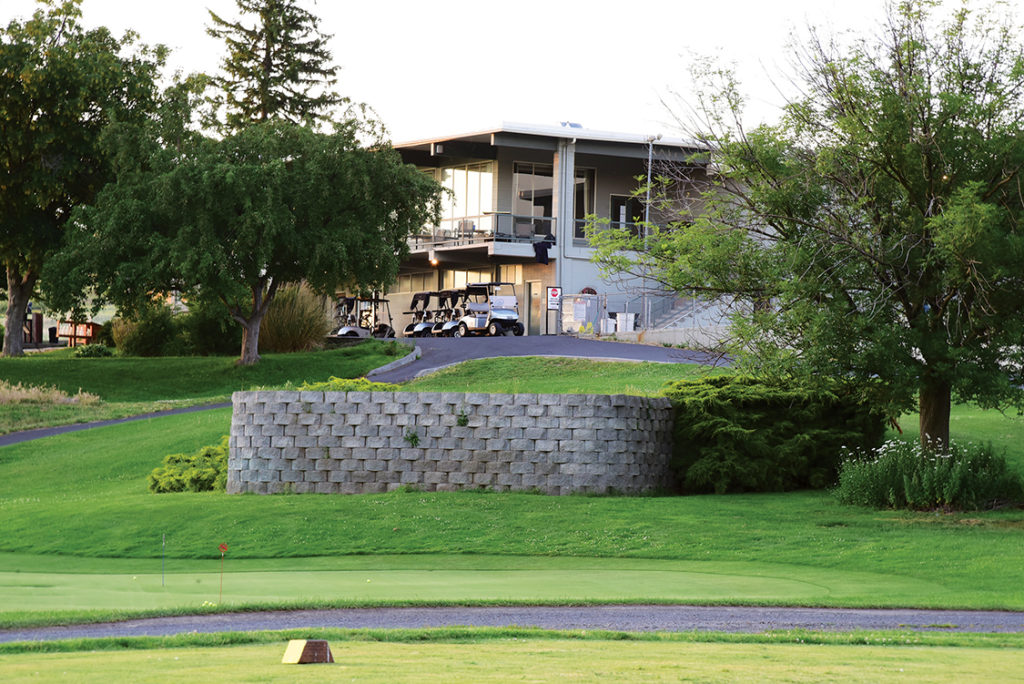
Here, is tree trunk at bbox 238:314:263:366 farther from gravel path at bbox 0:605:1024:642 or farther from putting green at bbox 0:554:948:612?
gravel path at bbox 0:605:1024:642

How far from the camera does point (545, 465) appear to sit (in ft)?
70.2

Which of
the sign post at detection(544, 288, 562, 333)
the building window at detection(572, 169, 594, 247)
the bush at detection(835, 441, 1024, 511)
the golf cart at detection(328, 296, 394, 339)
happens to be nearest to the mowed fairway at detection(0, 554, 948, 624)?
the bush at detection(835, 441, 1024, 511)

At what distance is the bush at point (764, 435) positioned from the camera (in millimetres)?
22062

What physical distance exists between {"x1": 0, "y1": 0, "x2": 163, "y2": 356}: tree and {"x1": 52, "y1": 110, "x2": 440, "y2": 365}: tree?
119 inches

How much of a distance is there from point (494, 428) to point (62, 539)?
7.31m

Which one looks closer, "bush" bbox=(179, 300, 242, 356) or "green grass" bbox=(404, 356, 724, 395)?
"green grass" bbox=(404, 356, 724, 395)

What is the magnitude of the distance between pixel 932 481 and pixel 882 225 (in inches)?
165

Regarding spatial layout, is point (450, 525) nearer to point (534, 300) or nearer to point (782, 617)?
point (782, 617)

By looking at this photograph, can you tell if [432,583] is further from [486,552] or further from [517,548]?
[517,548]

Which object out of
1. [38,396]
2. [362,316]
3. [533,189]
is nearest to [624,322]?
[533,189]

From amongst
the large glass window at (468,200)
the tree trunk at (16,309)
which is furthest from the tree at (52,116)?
the large glass window at (468,200)

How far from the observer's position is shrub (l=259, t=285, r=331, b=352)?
147 ft

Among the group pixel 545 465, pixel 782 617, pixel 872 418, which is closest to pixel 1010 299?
pixel 872 418

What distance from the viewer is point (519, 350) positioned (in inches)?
1556
